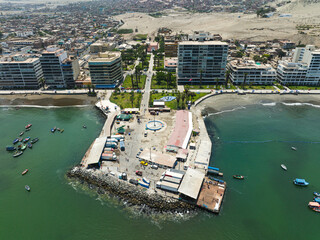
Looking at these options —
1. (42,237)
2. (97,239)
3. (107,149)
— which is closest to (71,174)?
(107,149)

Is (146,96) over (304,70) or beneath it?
beneath

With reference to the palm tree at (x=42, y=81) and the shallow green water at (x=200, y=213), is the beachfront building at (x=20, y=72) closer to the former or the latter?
the palm tree at (x=42, y=81)

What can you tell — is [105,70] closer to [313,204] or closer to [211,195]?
[211,195]

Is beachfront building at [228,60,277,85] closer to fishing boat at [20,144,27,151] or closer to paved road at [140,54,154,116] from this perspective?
paved road at [140,54,154,116]

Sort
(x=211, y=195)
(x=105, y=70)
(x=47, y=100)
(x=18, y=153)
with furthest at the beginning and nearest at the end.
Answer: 1. (x=105, y=70)
2. (x=47, y=100)
3. (x=18, y=153)
4. (x=211, y=195)

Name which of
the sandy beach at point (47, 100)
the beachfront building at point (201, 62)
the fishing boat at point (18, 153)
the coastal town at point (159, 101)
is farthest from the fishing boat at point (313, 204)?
the sandy beach at point (47, 100)

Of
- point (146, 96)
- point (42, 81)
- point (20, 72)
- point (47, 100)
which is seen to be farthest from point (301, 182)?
point (20, 72)

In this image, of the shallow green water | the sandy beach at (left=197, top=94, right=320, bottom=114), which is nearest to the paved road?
the shallow green water

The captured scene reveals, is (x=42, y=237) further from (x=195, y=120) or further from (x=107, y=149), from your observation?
(x=195, y=120)
